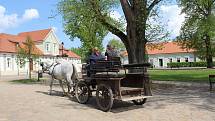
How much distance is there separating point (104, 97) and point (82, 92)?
6.39ft

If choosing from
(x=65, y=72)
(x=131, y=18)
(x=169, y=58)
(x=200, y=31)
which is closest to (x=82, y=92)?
(x=65, y=72)

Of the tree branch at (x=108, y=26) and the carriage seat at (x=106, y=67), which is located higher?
the tree branch at (x=108, y=26)

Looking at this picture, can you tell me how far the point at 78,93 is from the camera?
14391 mm

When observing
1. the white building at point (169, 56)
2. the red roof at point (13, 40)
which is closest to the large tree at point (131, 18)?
the red roof at point (13, 40)

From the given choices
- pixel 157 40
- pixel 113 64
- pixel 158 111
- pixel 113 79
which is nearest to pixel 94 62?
pixel 113 64

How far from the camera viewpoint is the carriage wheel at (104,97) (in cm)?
1195

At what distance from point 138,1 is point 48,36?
57690mm

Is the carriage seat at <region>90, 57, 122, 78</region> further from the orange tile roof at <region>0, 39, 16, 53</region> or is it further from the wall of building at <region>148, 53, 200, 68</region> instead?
the wall of building at <region>148, 53, 200, 68</region>

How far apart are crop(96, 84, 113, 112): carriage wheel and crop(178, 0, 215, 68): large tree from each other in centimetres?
4273

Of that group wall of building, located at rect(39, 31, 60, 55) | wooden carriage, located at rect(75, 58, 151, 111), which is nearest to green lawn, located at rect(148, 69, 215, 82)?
wooden carriage, located at rect(75, 58, 151, 111)

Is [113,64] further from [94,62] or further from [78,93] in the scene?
[78,93]

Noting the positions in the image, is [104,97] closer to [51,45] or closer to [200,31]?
[200,31]

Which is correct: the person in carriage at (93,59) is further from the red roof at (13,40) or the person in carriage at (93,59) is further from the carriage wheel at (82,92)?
the red roof at (13,40)

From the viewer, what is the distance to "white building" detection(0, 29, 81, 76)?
6119 cm
